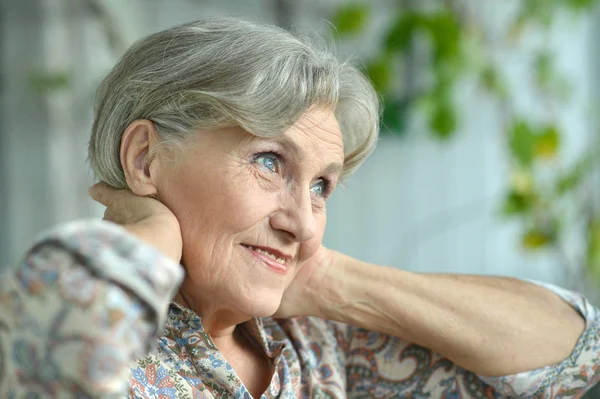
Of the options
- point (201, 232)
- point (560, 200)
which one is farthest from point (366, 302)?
point (560, 200)

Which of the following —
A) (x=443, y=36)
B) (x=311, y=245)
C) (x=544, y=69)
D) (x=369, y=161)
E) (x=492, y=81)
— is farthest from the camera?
(x=369, y=161)

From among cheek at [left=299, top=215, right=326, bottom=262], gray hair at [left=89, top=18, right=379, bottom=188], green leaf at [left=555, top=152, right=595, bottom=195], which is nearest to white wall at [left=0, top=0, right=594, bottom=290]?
green leaf at [left=555, top=152, right=595, bottom=195]

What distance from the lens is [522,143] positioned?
2875mm

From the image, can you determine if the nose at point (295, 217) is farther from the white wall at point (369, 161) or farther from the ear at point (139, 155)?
the white wall at point (369, 161)

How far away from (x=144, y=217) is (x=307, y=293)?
39cm

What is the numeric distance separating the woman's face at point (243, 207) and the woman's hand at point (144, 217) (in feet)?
0.13

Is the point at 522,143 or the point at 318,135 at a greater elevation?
the point at 318,135

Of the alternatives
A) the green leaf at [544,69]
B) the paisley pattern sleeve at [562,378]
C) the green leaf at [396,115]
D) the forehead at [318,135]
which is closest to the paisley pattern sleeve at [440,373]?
the paisley pattern sleeve at [562,378]

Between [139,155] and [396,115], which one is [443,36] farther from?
[139,155]

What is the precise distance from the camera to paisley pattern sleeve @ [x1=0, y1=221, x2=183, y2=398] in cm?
69

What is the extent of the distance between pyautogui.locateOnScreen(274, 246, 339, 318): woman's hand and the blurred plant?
163 centimetres

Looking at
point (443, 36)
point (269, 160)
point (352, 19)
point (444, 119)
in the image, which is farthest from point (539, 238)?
point (269, 160)

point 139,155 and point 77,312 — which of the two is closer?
point 77,312

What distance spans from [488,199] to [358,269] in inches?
109
